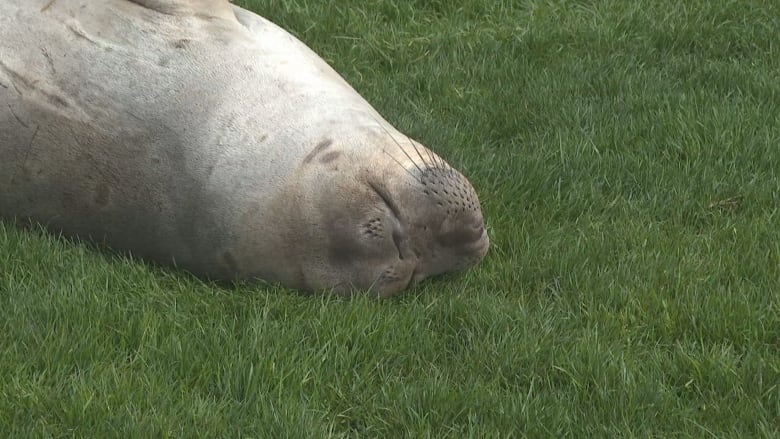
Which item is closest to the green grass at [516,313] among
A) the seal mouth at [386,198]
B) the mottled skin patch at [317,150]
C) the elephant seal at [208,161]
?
the elephant seal at [208,161]

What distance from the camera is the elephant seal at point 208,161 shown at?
4.30 metres

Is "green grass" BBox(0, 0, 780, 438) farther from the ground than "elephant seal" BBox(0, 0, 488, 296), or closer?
closer

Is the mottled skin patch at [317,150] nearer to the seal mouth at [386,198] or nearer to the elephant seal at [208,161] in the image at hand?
the elephant seal at [208,161]

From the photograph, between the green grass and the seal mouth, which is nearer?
the green grass

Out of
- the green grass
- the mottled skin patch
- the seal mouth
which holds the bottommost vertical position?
the green grass

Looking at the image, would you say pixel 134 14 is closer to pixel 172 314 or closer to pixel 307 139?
pixel 307 139

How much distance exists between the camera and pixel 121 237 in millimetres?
4523

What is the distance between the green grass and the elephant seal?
0.13 m

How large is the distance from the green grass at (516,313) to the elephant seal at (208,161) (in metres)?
0.13

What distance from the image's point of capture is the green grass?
3725mm

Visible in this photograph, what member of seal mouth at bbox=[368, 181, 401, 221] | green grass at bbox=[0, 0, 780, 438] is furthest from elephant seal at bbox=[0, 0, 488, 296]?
green grass at bbox=[0, 0, 780, 438]

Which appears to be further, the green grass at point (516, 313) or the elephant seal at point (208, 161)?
the elephant seal at point (208, 161)

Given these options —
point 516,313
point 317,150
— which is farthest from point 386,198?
point 516,313

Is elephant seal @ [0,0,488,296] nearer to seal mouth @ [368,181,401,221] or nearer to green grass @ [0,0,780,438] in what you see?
seal mouth @ [368,181,401,221]
